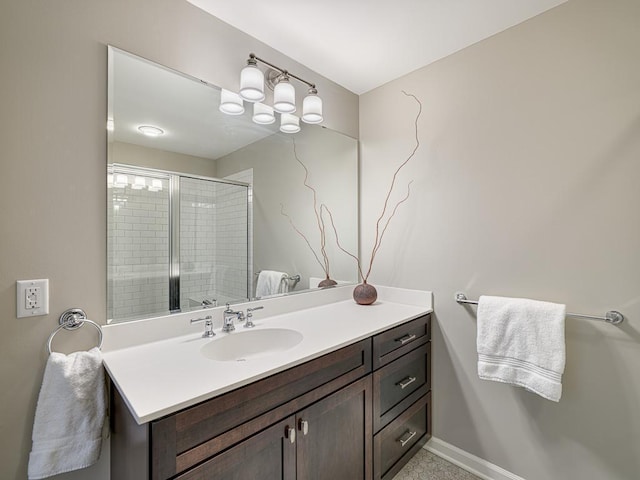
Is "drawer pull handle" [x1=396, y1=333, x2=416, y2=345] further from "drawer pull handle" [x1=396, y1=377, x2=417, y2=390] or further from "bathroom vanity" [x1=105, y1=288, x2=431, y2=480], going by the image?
"drawer pull handle" [x1=396, y1=377, x2=417, y2=390]

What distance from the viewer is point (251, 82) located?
1.48 m

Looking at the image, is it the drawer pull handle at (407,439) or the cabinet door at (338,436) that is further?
the drawer pull handle at (407,439)

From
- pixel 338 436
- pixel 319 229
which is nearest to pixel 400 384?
pixel 338 436

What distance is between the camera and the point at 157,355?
1146 millimetres

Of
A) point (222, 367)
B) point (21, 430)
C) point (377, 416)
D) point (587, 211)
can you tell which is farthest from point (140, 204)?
point (587, 211)

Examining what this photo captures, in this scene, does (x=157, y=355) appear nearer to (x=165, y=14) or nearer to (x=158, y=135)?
(x=158, y=135)

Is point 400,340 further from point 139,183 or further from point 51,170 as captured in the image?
point 51,170

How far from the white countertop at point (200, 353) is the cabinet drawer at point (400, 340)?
5 cm

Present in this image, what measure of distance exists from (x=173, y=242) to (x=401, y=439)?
5.09ft

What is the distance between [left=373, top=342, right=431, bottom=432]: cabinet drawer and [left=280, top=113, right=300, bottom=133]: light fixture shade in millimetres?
1404

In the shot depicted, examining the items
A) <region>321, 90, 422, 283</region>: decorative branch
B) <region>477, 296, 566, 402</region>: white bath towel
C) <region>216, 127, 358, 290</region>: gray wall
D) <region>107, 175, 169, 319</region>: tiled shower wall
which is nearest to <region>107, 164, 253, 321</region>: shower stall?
<region>107, 175, 169, 319</region>: tiled shower wall

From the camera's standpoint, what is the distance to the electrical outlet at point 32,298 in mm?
1005

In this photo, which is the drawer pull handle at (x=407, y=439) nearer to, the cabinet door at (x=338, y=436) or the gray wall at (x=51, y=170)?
the cabinet door at (x=338, y=436)

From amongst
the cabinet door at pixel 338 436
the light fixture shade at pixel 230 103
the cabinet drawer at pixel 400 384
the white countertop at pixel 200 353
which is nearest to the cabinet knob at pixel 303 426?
the cabinet door at pixel 338 436
